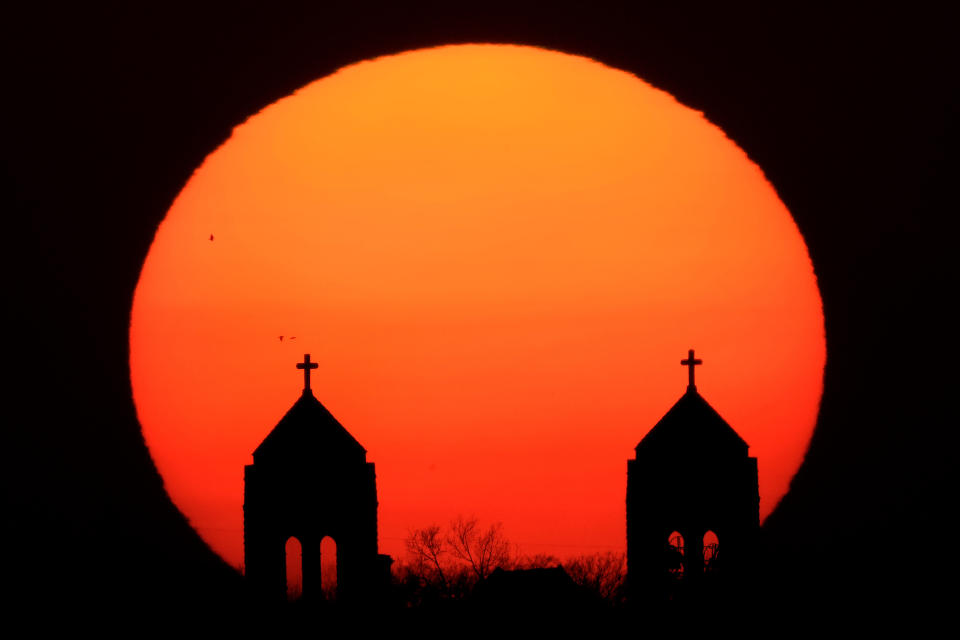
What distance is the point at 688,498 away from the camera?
1183 inches

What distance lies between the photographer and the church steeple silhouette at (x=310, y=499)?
95.8 ft

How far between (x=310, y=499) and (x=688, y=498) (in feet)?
21.6

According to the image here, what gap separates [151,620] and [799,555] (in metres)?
16.9

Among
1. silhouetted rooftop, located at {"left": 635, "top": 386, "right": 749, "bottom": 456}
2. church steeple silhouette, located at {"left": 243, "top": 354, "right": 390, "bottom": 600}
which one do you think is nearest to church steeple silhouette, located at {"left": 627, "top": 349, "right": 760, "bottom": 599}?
silhouetted rooftop, located at {"left": 635, "top": 386, "right": 749, "bottom": 456}

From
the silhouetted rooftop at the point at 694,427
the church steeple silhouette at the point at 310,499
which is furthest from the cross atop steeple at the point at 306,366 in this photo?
the silhouetted rooftop at the point at 694,427

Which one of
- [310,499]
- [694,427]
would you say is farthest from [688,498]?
[310,499]

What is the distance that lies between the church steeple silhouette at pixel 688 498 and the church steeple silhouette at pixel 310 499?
464 centimetres

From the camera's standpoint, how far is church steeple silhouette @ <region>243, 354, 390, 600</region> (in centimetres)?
2919

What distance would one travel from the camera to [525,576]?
34.2 metres

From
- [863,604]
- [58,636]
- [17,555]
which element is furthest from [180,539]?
[863,604]

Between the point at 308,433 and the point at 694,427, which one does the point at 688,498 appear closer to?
the point at 694,427

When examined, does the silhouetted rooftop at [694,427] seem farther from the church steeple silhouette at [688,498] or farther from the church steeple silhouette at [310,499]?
the church steeple silhouette at [310,499]

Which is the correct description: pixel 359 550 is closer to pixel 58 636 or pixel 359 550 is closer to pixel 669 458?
pixel 669 458

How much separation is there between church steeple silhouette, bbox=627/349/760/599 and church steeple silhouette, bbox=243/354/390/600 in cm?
464
